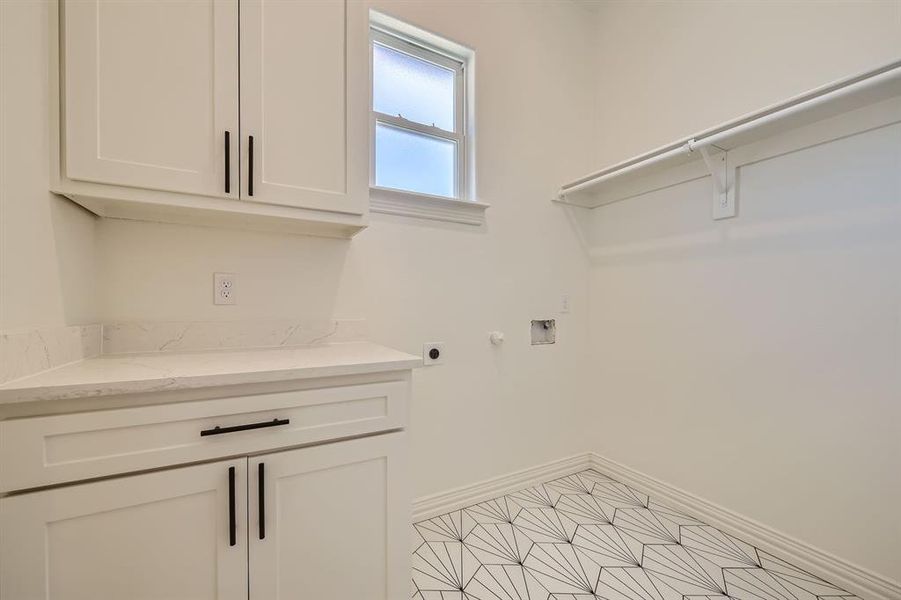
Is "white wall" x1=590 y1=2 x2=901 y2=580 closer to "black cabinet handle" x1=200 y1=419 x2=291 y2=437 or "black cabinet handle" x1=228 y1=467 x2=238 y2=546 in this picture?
"black cabinet handle" x1=200 y1=419 x2=291 y2=437

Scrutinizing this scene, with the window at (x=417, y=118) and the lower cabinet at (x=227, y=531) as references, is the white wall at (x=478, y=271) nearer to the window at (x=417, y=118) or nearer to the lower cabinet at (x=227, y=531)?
the window at (x=417, y=118)

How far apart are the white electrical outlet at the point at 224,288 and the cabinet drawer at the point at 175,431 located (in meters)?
0.61

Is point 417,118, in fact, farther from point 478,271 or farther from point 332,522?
point 332,522

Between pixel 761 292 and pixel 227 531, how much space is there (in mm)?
2196

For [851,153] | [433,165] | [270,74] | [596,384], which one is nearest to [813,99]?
[851,153]

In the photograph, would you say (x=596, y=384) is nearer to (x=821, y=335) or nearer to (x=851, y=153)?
(x=821, y=335)

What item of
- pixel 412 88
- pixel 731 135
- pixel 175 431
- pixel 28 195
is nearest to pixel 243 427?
pixel 175 431

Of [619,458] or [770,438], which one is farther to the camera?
[619,458]

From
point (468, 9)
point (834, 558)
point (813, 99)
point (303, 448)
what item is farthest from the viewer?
point (468, 9)

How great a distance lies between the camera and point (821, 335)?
1540mm

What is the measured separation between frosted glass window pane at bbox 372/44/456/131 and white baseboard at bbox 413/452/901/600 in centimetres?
196

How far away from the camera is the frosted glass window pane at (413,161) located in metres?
1.88

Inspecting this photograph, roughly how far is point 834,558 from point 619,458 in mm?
962

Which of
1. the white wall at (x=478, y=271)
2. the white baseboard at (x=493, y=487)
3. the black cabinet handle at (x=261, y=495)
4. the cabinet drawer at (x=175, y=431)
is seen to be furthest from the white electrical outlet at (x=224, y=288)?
the white baseboard at (x=493, y=487)
